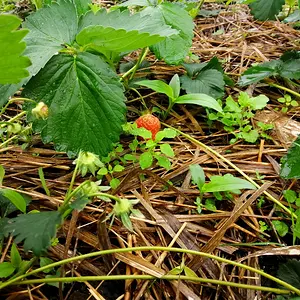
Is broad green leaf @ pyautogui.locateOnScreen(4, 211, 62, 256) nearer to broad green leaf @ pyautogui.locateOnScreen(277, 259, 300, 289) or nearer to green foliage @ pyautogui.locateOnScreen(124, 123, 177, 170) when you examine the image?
green foliage @ pyautogui.locateOnScreen(124, 123, 177, 170)

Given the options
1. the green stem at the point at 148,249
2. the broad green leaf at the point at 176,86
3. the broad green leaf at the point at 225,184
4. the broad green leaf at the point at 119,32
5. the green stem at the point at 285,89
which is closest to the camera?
the green stem at the point at 148,249

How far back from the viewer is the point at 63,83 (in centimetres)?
106

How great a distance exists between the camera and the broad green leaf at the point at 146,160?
1.17 m

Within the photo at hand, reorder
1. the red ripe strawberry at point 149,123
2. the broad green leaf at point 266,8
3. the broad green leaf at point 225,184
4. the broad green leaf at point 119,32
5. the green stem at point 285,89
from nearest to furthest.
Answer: the broad green leaf at point 119,32, the broad green leaf at point 225,184, the red ripe strawberry at point 149,123, the green stem at point 285,89, the broad green leaf at point 266,8


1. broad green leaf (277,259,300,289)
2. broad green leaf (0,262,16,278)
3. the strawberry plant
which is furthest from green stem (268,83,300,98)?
broad green leaf (0,262,16,278)

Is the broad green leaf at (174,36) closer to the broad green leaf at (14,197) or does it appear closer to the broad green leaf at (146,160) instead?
the broad green leaf at (146,160)

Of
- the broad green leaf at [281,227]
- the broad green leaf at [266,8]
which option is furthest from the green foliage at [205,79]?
the broad green leaf at [281,227]

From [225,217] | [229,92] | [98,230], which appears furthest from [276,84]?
[98,230]

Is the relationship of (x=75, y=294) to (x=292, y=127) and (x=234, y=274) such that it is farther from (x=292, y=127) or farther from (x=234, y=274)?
(x=292, y=127)

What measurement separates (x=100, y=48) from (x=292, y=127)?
2.54ft

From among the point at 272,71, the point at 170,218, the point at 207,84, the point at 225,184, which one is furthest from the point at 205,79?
the point at 170,218

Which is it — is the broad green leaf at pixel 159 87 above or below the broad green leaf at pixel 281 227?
above

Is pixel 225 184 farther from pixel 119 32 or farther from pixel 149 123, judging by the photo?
pixel 119 32

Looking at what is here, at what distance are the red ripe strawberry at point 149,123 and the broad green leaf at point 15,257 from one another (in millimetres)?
595
